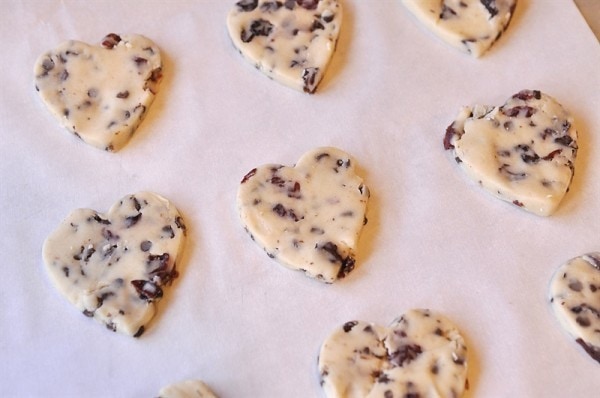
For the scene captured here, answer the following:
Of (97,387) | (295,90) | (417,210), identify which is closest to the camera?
(97,387)

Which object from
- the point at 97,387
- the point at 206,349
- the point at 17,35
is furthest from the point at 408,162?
the point at 17,35

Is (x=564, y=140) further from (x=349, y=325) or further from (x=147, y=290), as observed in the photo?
(x=147, y=290)

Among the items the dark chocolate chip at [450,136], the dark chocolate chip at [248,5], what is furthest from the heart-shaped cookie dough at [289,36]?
the dark chocolate chip at [450,136]

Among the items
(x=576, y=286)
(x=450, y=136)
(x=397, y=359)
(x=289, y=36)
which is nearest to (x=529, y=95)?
(x=450, y=136)

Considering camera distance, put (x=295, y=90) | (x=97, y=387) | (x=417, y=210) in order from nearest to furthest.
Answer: (x=97, y=387) < (x=417, y=210) < (x=295, y=90)

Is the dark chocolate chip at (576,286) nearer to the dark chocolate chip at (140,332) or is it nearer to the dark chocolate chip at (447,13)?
the dark chocolate chip at (447,13)

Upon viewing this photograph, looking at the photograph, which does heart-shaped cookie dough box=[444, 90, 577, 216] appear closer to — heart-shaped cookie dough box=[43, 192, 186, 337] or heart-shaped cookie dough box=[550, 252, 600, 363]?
heart-shaped cookie dough box=[550, 252, 600, 363]

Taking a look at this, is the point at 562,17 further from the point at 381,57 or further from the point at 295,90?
the point at 295,90
